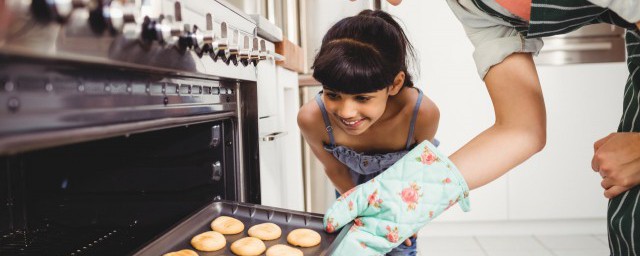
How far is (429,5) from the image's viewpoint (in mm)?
2531

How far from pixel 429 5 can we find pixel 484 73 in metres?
1.82

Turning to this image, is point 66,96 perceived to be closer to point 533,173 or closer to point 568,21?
point 568,21

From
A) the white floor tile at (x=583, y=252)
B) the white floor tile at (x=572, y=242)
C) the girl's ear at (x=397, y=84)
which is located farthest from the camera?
the white floor tile at (x=572, y=242)

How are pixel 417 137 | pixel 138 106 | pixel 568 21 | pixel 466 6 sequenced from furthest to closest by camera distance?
pixel 417 137
pixel 466 6
pixel 568 21
pixel 138 106

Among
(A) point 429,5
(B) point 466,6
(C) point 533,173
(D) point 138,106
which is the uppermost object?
(A) point 429,5

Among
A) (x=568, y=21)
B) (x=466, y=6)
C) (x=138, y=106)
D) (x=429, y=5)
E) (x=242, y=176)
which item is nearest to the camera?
(x=138, y=106)

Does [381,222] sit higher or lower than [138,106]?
lower

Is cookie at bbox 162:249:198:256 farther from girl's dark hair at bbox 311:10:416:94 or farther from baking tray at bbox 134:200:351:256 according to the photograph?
girl's dark hair at bbox 311:10:416:94

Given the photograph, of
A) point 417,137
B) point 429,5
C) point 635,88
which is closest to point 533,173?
point 429,5

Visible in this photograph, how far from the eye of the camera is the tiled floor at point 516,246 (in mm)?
2410

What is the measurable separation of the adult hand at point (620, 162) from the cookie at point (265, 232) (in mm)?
509

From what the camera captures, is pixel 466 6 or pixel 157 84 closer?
pixel 157 84

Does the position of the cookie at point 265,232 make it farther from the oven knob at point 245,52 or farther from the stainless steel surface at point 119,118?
the oven knob at point 245,52

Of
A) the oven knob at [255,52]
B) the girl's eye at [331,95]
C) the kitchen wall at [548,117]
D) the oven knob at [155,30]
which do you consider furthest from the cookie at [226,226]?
the kitchen wall at [548,117]
